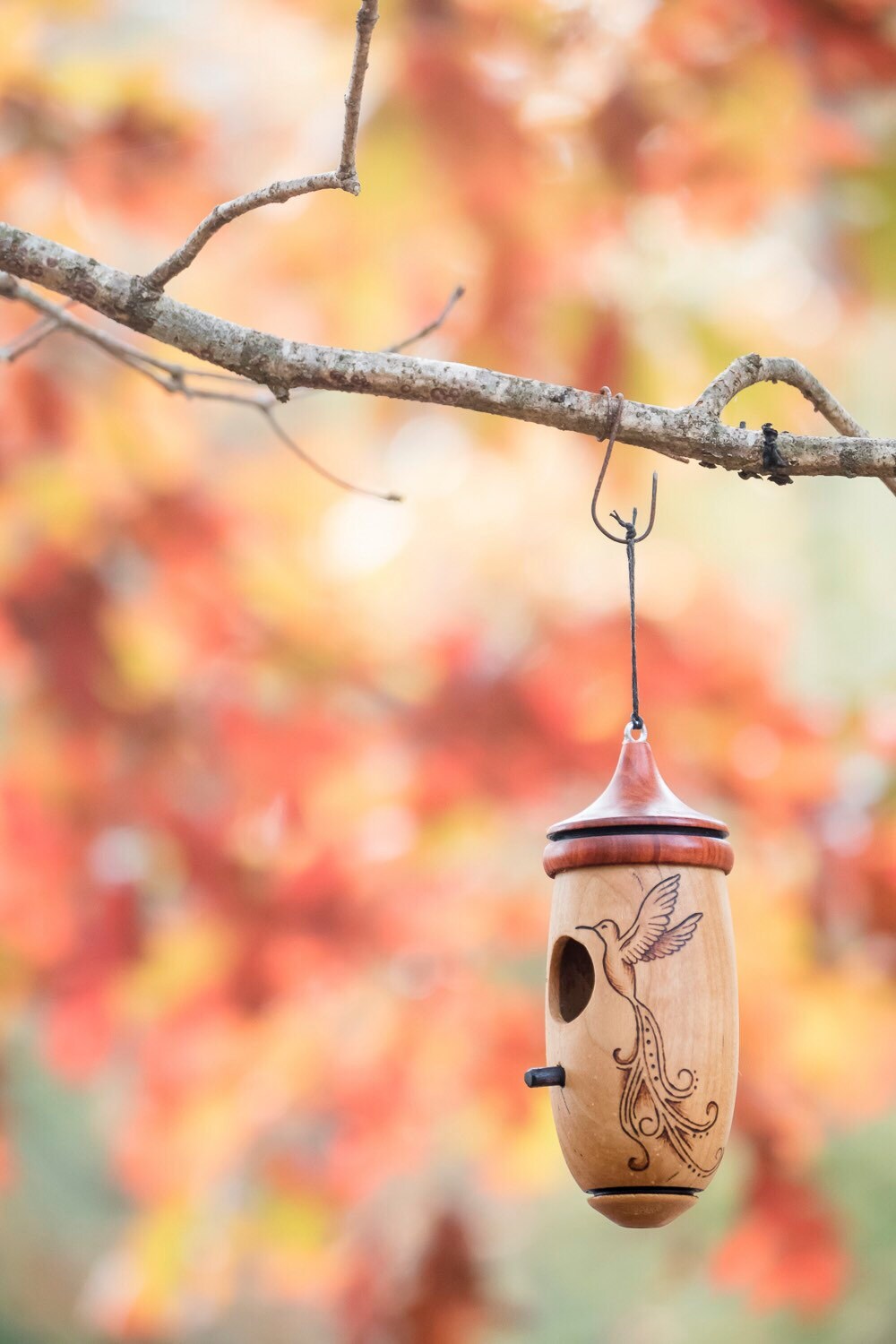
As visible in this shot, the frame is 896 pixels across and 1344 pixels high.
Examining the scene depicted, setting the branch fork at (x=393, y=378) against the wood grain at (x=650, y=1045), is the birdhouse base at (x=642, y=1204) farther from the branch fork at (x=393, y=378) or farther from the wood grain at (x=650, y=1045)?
the branch fork at (x=393, y=378)

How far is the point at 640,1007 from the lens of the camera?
3.82ft

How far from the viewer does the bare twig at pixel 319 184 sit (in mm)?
936

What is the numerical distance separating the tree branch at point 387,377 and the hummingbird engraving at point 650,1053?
353 mm

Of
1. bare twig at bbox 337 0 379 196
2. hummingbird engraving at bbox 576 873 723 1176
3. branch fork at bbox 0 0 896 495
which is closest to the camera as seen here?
bare twig at bbox 337 0 379 196

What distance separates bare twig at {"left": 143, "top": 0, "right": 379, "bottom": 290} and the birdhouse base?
79 cm

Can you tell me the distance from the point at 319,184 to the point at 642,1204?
2.68 ft

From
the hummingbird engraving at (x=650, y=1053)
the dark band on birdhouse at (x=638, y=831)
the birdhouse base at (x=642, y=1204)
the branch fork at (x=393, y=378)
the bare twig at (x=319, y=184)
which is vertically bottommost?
the birdhouse base at (x=642, y=1204)

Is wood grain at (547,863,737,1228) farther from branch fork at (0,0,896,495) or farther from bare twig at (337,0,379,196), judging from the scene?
bare twig at (337,0,379,196)

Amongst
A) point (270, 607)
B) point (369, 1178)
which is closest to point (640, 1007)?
point (270, 607)

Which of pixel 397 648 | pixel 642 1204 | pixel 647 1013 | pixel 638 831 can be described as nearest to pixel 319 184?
pixel 638 831

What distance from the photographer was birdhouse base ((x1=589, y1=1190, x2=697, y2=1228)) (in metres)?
1.17

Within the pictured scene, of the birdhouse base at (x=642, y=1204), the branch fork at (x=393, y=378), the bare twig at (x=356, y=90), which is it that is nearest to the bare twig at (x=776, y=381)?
the branch fork at (x=393, y=378)

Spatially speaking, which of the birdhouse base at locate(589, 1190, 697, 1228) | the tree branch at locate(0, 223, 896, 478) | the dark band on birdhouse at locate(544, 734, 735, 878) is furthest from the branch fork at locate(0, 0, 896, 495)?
the birdhouse base at locate(589, 1190, 697, 1228)

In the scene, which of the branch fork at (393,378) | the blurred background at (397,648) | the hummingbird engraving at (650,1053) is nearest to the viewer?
the branch fork at (393,378)
